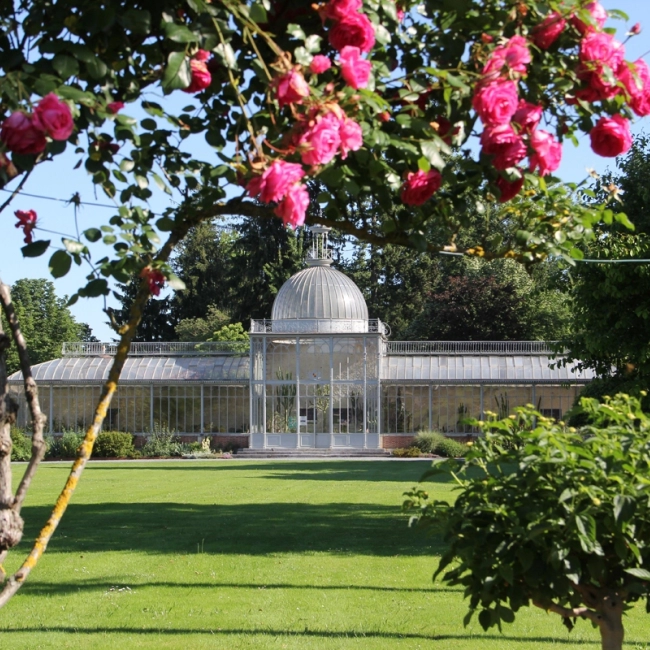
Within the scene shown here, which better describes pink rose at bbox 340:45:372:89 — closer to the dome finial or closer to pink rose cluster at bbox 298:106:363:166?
pink rose cluster at bbox 298:106:363:166

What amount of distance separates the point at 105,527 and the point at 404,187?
1069 centimetres

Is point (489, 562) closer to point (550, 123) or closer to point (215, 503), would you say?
point (550, 123)

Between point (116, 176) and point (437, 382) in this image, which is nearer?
point (116, 176)

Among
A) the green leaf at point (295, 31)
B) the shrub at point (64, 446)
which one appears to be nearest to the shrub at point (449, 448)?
the shrub at point (64, 446)

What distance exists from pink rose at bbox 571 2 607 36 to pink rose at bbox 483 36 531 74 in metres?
0.28

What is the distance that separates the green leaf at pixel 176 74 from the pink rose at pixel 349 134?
45cm

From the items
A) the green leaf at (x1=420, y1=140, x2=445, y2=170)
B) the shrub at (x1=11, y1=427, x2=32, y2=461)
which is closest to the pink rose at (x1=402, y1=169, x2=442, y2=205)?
the green leaf at (x1=420, y1=140, x2=445, y2=170)

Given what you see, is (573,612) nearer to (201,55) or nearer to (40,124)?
(201,55)

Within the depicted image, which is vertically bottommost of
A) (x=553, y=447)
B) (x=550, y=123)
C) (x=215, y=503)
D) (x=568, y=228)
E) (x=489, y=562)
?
(x=215, y=503)

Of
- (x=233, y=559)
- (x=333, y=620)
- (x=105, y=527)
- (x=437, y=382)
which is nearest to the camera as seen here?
(x=333, y=620)

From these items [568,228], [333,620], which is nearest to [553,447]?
[568,228]

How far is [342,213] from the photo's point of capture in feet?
11.4

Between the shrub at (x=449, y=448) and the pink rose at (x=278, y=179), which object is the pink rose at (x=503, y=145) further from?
the shrub at (x=449, y=448)

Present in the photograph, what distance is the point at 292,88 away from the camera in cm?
271
